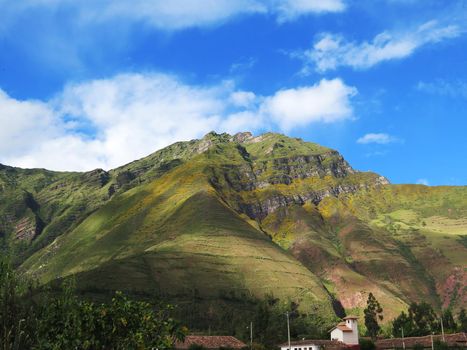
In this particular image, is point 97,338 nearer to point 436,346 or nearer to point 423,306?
point 436,346

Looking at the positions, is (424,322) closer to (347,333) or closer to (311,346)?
(347,333)

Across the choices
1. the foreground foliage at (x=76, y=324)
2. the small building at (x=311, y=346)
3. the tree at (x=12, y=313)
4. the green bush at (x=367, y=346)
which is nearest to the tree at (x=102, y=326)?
the foreground foliage at (x=76, y=324)

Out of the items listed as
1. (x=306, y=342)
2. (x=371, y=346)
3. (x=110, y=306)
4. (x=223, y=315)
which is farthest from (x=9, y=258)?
(x=223, y=315)

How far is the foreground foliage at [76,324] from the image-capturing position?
96.8ft

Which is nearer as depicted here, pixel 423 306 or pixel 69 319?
pixel 69 319

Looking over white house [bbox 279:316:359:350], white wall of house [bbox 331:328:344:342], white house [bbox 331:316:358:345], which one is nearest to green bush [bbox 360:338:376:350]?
white house [bbox 279:316:359:350]

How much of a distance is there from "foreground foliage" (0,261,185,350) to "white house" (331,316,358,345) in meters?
125

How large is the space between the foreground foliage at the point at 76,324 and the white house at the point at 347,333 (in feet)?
410

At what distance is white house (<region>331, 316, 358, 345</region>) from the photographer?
147 m

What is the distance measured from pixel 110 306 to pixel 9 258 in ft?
22.4

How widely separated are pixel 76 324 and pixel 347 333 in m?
129

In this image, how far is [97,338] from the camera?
1211 inches

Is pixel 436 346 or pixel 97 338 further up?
pixel 97 338

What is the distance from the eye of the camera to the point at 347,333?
147625mm
